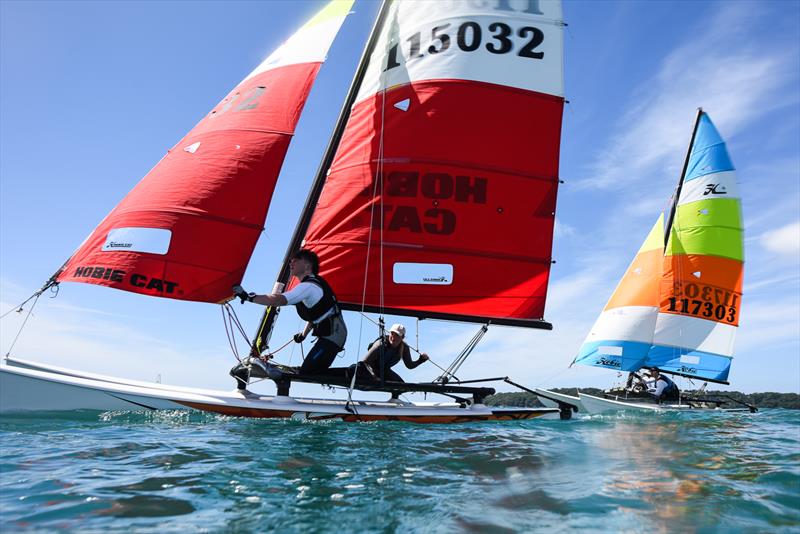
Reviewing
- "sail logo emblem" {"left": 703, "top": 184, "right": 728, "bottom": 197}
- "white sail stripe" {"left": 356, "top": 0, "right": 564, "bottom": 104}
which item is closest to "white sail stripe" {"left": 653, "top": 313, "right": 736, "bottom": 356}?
"sail logo emblem" {"left": 703, "top": 184, "right": 728, "bottom": 197}

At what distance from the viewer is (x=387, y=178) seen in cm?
866

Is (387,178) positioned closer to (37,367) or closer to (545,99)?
(545,99)

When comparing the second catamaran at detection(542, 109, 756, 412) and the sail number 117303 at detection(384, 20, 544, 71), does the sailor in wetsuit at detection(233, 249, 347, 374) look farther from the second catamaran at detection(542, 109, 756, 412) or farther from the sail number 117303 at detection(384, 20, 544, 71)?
the second catamaran at detection(542, 109, 756, 412)

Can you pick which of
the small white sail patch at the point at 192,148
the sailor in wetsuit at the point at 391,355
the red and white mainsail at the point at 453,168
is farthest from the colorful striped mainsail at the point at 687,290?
the small white sail patch at the point at 192,148

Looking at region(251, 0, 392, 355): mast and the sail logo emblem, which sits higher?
the sail logo emblem

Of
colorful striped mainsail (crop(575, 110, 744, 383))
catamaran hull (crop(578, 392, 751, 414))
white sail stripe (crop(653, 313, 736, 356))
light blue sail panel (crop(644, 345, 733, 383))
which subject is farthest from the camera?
white sail stripe (crop(653, 313, 736, 356))

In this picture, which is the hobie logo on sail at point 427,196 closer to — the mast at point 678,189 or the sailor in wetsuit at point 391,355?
the sailor in wetsuit at point 391,355

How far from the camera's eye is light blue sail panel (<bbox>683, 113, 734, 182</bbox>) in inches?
798

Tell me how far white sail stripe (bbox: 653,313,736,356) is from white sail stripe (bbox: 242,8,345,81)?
614 inches

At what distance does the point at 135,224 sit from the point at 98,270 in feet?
2.48

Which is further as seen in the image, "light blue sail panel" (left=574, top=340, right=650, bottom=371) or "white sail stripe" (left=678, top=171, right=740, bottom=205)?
"white sail stripe" (left=678, top=171, right=740, bottom=205)

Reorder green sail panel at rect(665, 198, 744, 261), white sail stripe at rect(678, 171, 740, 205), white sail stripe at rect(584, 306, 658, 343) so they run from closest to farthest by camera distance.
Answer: white sail stripe at rect(584, 306, 658, 343)
green sail panel at rect(665, 198, 744, 261)
white sail stripe at rect(678, 171, 740, 205)

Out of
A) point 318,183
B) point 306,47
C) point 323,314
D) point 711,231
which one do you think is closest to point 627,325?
point 711,231

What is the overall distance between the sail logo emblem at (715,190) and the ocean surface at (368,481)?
16721 mm
